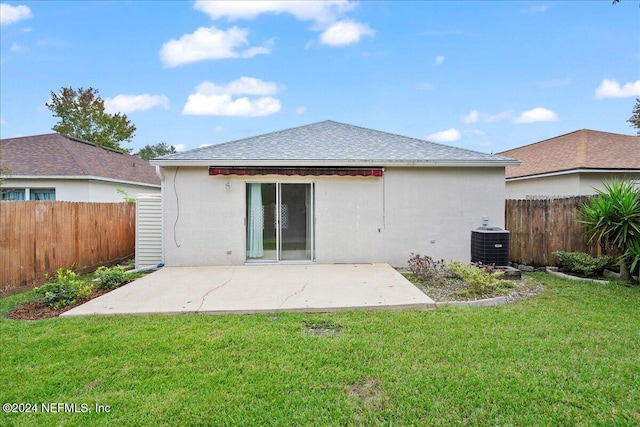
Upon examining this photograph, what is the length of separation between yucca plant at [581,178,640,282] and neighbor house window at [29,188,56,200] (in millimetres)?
18504

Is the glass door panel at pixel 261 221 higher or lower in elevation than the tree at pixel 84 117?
lower

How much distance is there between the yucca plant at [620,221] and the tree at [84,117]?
36.2 m

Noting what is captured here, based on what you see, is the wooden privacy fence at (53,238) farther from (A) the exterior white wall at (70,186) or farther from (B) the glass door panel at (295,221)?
(B) the glass door panel at (295,221)

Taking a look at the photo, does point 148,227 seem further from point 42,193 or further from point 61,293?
point 42,193

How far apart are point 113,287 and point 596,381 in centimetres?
819

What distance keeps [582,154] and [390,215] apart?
981 cm

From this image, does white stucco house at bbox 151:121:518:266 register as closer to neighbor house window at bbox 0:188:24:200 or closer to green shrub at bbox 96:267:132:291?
green shrub at bbox 96:267:132:291

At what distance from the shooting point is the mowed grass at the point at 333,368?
111 inches

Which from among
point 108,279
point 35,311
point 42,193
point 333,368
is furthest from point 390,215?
point 42,193

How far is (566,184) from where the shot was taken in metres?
13.4

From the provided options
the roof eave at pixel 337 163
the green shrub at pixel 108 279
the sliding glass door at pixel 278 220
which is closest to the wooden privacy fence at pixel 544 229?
the roof eave at pixel 337 163

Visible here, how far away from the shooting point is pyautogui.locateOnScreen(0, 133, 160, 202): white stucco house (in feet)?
45.1

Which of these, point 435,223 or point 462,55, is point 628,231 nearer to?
point 435,223

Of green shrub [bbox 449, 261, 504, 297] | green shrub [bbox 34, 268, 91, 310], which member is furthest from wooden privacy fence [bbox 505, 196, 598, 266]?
green shrub [bbox 34, 268, 91, 310]
